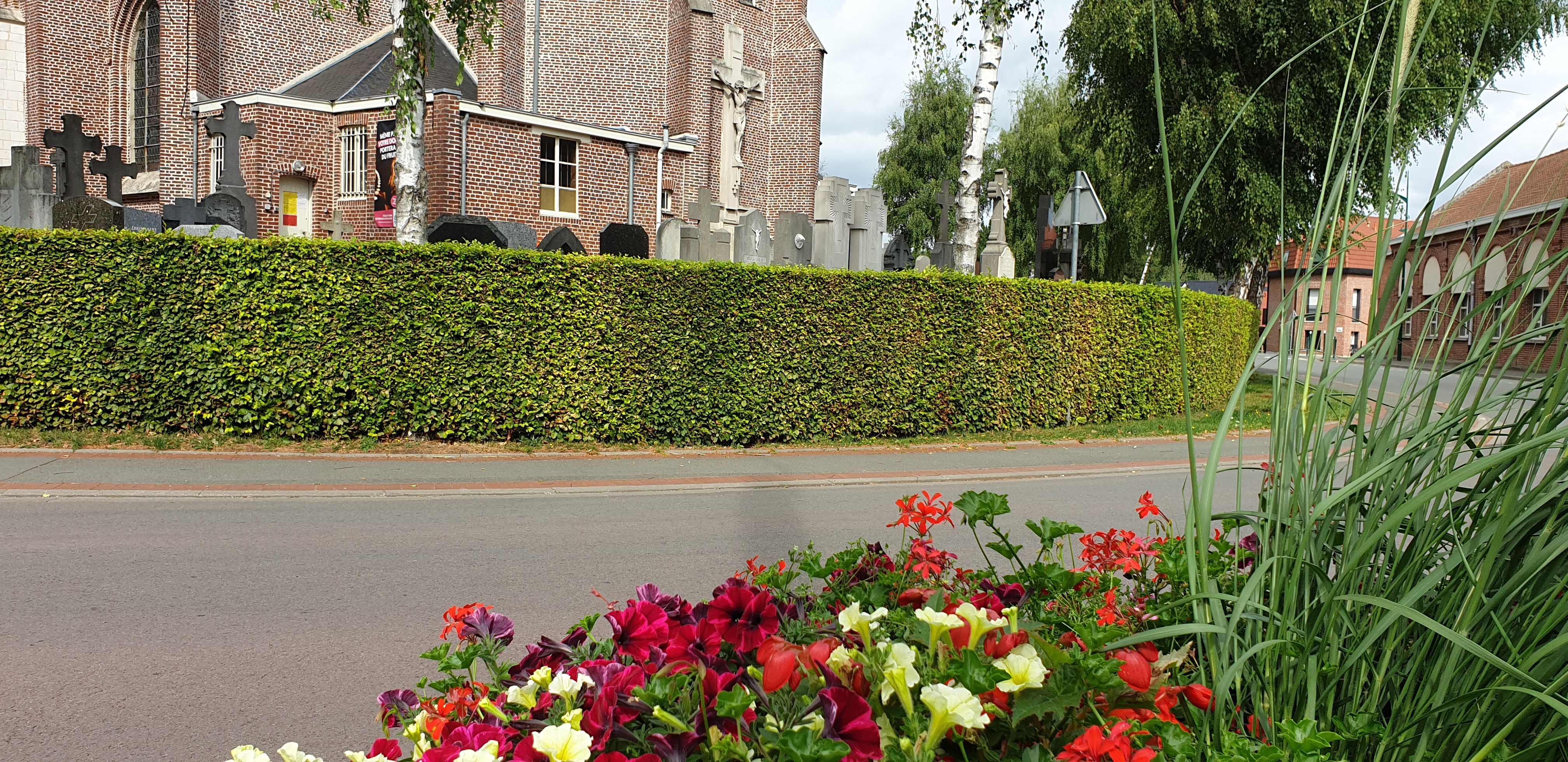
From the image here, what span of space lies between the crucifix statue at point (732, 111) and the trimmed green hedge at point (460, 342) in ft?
67.2

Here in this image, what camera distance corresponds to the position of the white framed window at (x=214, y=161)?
26.8 meters

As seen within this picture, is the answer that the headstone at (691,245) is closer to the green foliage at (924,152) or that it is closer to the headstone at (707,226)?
the headstone at (707,226)

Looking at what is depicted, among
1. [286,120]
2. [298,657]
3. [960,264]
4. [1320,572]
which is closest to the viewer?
[1320,572]

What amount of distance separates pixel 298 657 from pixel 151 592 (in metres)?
1.49

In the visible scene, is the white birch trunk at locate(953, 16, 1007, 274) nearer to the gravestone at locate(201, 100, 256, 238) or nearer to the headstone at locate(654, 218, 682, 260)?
the headstone at locate(654, 218, 682, 260)

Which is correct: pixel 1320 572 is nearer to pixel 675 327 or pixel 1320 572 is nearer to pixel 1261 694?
pixel 1261 694

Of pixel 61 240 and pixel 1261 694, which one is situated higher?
pixel 61 240

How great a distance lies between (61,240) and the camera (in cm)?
966

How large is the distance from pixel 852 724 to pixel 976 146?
551 inches

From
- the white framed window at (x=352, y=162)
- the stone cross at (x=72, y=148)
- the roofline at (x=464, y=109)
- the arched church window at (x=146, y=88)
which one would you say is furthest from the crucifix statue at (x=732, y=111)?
the stone cross at (x=72, y=148)

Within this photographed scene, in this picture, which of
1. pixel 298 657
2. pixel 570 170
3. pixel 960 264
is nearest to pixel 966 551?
pixel 298 657

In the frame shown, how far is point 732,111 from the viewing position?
104 ft

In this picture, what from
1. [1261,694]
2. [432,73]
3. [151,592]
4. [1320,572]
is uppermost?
[432,73]

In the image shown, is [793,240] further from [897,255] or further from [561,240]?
[897,255]
